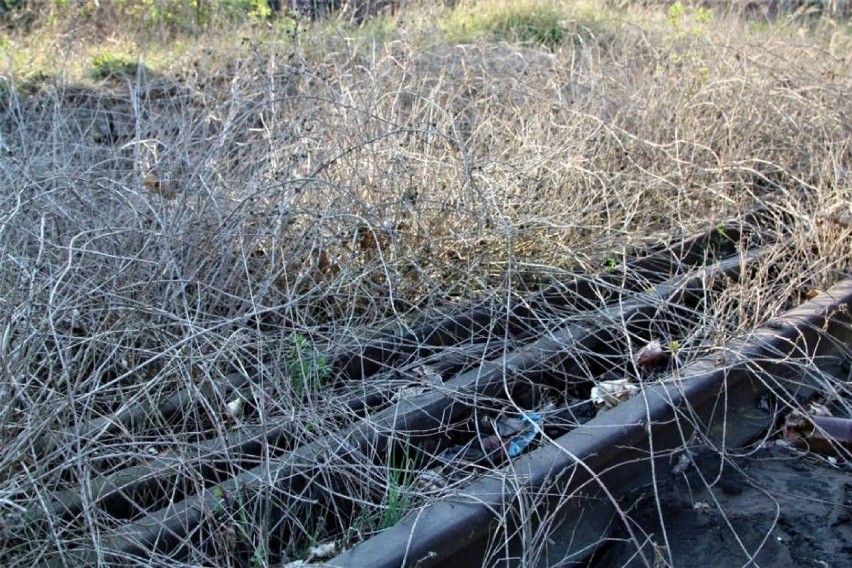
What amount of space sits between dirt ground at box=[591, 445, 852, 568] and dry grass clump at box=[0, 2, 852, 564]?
824 mm

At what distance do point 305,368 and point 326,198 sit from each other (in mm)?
1391

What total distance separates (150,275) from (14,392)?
2.95 ft

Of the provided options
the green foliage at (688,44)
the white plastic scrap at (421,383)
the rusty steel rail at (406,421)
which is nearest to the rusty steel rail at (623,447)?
the rusty steel rail at (406,421)

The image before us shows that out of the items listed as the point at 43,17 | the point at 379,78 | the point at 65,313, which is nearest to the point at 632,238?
the point at 379,78

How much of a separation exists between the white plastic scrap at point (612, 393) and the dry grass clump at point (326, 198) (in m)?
0.64

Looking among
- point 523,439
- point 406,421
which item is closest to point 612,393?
point 523,439

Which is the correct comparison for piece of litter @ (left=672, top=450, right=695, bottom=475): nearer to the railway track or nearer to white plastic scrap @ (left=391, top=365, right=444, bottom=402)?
the railway track

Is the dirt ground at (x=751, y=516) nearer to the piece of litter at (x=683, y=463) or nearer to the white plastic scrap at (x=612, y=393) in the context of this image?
the piece of litter at (x=683, y=463)

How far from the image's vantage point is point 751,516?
11.9 feet

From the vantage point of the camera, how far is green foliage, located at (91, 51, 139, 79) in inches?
316

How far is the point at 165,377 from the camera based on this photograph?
355 centimetres

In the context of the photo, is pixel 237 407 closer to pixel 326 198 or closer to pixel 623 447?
pixel 623 447

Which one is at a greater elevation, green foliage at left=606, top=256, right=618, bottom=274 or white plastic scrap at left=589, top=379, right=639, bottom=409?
green foliage at left=606, top=256, right=618, bottom=274

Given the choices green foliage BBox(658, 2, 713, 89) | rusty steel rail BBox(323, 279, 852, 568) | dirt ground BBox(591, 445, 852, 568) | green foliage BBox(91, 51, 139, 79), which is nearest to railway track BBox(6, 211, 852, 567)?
rusty steel rail BBox(323, 279, 852, 568)
